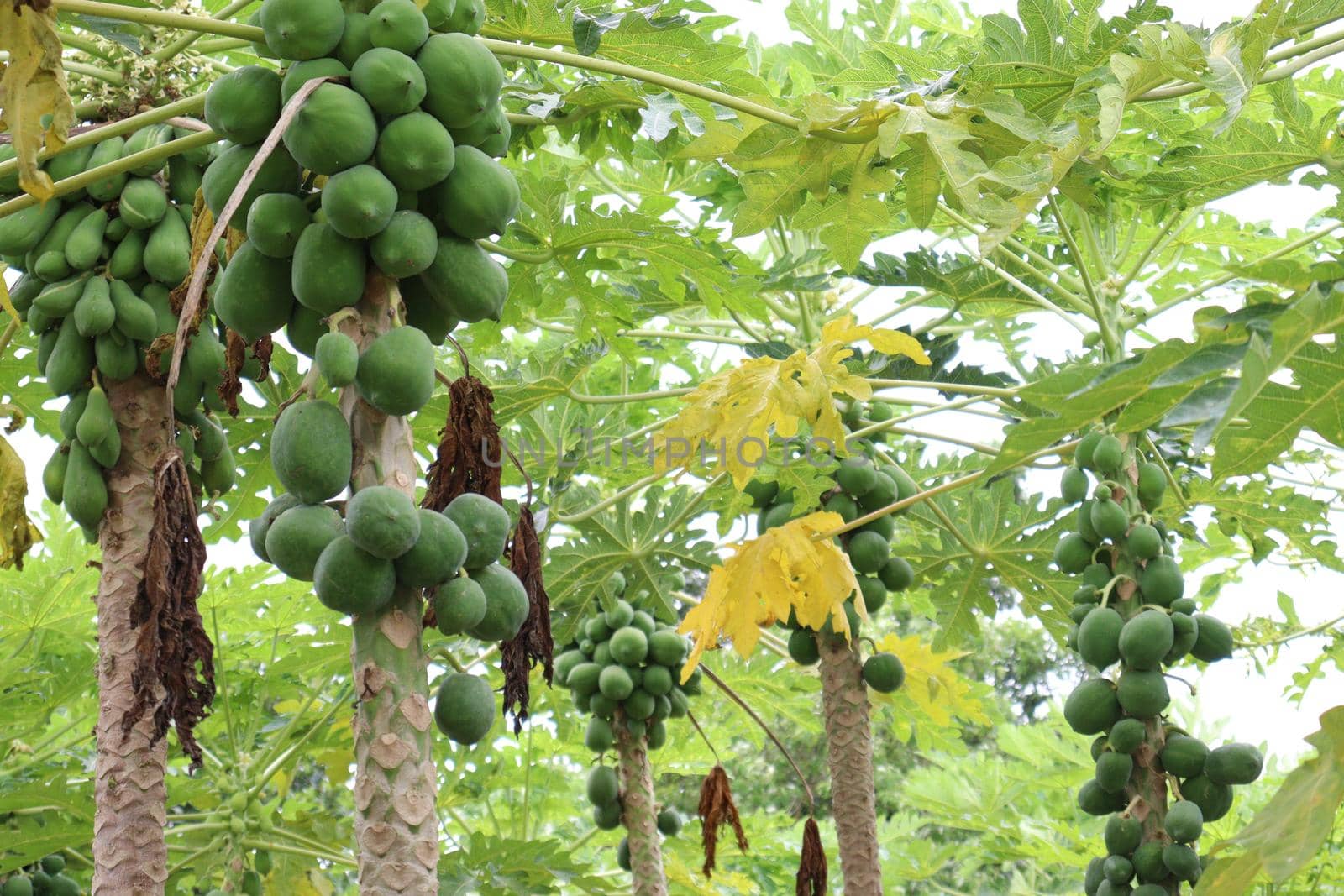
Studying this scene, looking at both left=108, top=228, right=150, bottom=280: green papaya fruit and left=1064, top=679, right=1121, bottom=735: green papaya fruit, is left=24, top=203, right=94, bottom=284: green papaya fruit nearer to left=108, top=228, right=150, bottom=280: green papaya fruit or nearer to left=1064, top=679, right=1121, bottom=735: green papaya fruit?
left=108, top=228, right=150, bottom=280: green papaya fruit

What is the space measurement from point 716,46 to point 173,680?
1.68 meters

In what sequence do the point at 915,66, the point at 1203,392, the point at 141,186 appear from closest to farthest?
the point at 1203,392 < the point at 141,186 < the point at 915,66

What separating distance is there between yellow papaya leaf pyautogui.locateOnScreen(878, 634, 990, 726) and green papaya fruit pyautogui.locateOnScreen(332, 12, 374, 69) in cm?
264

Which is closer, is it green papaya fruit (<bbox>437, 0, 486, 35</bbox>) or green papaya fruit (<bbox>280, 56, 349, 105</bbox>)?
green papaya fruit (<bbox>280, 56, 349, 105</bbox>)

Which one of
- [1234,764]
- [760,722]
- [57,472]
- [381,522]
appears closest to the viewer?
[381,522]

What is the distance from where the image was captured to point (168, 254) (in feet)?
8.20

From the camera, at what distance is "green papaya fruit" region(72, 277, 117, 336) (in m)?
2.42

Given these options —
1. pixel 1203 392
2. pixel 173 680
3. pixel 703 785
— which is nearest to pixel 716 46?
pixel 1203 392

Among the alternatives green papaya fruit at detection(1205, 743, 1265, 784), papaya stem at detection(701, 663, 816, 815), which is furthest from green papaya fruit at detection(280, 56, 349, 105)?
green papaya fruit at detection(1205, 743, 1265, 784)

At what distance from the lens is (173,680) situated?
1901 mm

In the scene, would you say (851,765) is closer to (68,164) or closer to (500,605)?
(500,605)

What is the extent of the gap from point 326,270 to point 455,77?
1.16 ft

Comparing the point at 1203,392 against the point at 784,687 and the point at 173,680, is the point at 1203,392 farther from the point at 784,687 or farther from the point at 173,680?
the point at 784,687

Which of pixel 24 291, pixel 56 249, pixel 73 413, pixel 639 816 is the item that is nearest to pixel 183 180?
pixel 56 249
